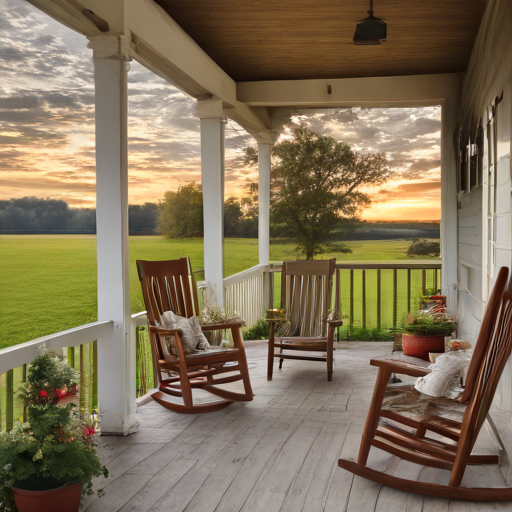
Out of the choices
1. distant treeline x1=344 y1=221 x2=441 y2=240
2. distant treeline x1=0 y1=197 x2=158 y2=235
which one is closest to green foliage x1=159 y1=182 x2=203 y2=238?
distant treeline x1=0 y1=197 x2=158 y2=235

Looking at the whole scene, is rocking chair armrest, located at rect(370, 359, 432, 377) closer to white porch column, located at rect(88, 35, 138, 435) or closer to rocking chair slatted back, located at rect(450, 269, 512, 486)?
rocking chair slatted back, located at rect(450, 269, 512, 486)

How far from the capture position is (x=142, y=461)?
3.06m

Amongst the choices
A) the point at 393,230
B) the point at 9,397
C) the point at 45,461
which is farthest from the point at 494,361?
the point at 393,230

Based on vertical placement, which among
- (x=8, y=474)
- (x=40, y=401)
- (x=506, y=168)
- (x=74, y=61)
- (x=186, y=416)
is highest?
(x=74, y=61)

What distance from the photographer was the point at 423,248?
8.62 metres

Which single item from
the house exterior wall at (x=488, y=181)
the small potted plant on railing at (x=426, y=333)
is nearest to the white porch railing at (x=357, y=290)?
the small potted plant on railing at (x=426, y=333)

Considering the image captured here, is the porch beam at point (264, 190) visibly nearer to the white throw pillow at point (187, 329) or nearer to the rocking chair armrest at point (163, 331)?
the white throw pillow at point (187, 329)

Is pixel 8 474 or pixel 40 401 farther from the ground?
pixel 40 401

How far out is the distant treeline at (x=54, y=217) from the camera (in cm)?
999

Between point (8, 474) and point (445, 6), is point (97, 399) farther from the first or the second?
point (445, 6)

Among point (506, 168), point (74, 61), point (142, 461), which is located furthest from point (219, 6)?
point (74, 61)

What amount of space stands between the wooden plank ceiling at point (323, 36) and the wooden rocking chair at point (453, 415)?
267 cm

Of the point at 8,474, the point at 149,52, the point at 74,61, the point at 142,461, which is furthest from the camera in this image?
the point at 74,61

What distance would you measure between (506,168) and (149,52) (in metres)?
2.53
